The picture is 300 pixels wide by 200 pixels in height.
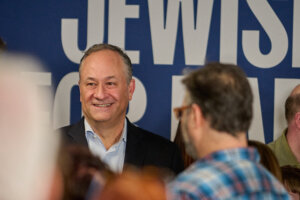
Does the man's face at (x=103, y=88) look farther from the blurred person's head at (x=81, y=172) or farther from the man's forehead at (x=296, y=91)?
the blurred person's head at (x=81, y=172)

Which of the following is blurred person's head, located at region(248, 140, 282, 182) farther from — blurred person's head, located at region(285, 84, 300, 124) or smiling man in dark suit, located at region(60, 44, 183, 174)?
blurred person's head, located at region(285, 84, 300, 124)

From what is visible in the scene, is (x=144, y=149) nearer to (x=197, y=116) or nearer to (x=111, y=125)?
(x=111, y=125)

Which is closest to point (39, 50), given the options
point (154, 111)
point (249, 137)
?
point (154, 111)

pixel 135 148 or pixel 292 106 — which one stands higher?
pixel 292 106

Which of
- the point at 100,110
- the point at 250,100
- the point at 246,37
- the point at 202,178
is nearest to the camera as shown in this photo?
the point at 202,178

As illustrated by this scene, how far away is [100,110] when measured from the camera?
→ 254cm

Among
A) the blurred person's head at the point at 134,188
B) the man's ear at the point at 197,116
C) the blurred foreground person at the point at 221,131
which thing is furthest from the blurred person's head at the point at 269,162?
the blurred person's head at the point at 134,188

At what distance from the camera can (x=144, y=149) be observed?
2.54m

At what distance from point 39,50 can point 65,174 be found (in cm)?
282

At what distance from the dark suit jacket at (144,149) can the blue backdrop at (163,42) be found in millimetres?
689

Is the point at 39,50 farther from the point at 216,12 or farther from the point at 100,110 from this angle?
the point at 216,12

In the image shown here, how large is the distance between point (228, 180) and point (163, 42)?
2166 millimetres

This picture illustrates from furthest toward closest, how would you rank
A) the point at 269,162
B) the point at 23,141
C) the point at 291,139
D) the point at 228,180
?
1. the point at 291,139
2. the point at 269,162
3. the point at 228,180
4. the point at 23,141

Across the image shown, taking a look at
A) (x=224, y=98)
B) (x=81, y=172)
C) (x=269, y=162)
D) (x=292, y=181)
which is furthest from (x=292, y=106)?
(x=81, y=172)
